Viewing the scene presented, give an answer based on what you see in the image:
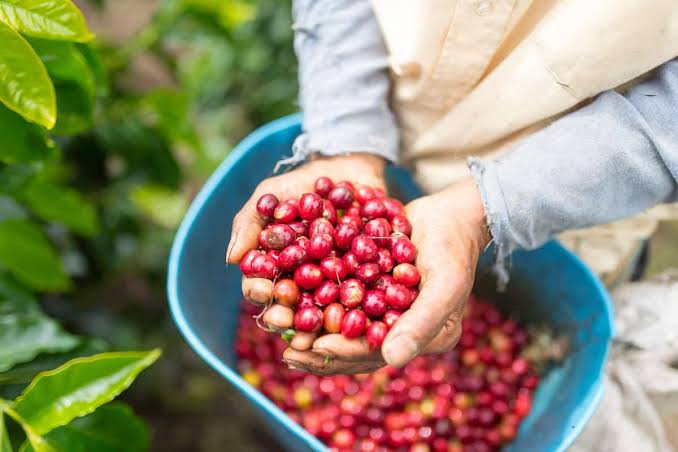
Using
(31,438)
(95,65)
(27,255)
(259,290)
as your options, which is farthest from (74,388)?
(95,65)

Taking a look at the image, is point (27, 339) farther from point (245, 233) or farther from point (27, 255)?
point (245, 233)

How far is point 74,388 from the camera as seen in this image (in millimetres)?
1066

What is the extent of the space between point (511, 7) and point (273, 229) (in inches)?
24.9

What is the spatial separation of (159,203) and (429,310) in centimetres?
142

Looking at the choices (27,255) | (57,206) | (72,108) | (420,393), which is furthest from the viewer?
(420,393)

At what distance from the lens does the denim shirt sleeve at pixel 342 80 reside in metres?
1.42

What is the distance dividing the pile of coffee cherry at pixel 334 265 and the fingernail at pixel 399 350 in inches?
2.4

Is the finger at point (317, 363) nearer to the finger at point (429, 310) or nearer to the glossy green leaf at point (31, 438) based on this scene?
the finger at point (429, 310)

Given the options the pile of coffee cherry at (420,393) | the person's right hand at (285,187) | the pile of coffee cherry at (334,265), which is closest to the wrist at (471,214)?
the pile of coffee cherry at (334,265)

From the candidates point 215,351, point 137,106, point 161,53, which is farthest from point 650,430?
point 161,53

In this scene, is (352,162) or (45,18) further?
(352,162)

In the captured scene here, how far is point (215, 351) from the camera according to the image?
5.07 feet

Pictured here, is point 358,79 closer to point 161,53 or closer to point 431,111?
point 431,111

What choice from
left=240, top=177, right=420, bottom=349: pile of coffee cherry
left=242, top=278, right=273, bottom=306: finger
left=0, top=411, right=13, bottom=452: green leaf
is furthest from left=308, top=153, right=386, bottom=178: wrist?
left=0, top=411, right=13, bottom=452: green leaf
